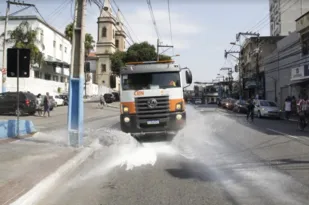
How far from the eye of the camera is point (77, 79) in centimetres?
1152

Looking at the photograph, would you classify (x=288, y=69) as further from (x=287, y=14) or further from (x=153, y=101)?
(x=287, y=14)

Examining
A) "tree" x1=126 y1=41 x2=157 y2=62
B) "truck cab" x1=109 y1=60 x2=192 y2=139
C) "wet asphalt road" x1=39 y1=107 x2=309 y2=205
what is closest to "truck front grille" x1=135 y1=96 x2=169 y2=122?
"truck cab" x1=109 y1=60 x2=192 y2=139

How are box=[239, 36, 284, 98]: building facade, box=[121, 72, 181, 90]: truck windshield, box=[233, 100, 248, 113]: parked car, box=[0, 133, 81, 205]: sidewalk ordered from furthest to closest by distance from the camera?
box=[239, 36, 284, 98]: building facade, box=[233, 100, 248, 113]: parked car, box=[121, 72, 181, 90]: truck windshield, box=[0, 133, 81, 205]: sidewalk

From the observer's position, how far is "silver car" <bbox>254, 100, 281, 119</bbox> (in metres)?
28.8

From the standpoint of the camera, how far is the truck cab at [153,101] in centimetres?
1229

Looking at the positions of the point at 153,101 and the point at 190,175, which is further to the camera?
the point at 153,101

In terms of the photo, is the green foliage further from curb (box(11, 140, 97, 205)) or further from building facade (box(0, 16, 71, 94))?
curb (box(11, 140, 97, 205))

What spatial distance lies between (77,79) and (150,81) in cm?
250

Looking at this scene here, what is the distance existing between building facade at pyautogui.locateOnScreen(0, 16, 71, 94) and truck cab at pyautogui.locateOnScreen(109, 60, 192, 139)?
2789 centimetres

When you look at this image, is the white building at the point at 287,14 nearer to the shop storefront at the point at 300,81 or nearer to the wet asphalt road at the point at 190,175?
the shop storefront at the point at 300,81

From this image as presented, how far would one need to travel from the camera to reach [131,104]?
40.6 ft

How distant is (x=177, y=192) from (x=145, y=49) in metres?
54.6

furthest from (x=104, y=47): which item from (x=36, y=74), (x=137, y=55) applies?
(x=36, y=74)

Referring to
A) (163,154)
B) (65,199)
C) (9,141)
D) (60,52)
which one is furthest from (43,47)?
(65,199)
